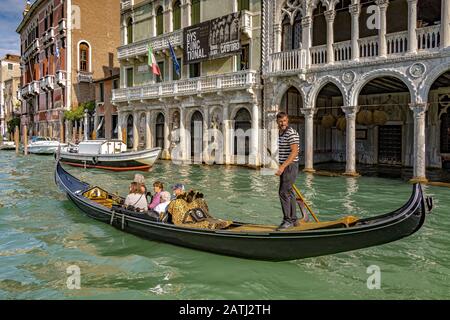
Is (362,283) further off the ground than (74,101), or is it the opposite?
(74,101)

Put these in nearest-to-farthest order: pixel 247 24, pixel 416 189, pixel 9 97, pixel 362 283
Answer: pixel 416 189 → pixel 362 283 → pixel 247 24 → pixel 9 97

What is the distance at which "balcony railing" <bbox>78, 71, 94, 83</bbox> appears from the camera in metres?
33.1

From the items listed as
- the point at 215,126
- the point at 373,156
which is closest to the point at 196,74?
the point at 215,126

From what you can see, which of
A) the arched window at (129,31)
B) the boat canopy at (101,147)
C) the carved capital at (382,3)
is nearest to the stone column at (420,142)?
the carved capital at (382,3)

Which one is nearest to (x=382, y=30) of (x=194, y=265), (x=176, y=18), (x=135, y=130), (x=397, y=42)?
(x=397, y=42)

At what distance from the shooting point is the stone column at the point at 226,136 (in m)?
18.9

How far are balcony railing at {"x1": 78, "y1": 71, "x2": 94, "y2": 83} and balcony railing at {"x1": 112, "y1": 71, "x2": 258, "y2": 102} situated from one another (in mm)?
9634

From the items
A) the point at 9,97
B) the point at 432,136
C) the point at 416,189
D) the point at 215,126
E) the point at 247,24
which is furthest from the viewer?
the point at 9,97

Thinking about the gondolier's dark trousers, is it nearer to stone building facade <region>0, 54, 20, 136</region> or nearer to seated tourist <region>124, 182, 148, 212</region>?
seated tourist <region>124, 182, 148, 212</region>

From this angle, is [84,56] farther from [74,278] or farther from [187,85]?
[74,278]

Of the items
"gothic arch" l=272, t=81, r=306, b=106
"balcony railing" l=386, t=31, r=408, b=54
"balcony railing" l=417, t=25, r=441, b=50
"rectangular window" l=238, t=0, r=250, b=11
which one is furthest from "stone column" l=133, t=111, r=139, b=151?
"balcony railing" l=417, t=25, r=441, b=50

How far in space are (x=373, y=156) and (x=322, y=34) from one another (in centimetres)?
578

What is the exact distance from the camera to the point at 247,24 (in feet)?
57.5
